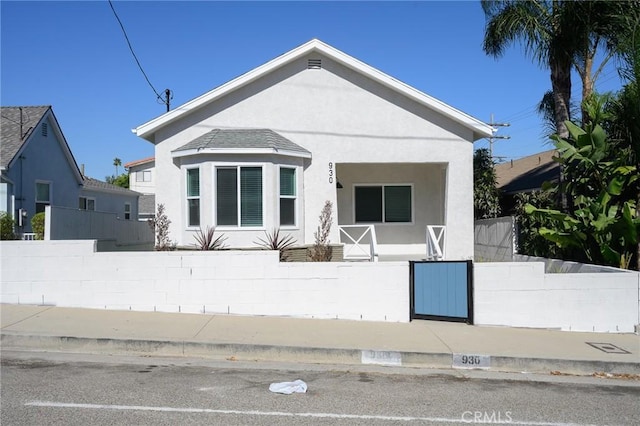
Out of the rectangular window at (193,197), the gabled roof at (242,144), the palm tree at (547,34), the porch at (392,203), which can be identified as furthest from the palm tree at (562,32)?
the rectangular window at (193,197)

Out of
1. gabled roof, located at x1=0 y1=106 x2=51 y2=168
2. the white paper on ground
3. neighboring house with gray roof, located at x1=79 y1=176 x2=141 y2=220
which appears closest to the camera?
the white paper on ground

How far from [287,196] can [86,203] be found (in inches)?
636

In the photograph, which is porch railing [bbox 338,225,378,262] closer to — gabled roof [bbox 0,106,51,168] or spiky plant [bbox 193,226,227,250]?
spiky plant [bbox 193,226,227,250]

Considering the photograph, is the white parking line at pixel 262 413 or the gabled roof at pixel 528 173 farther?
the gabled roof at pixel 528 173

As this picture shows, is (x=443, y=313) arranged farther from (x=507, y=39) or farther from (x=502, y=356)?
(x=507, y=39)

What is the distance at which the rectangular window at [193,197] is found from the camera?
46.5 feet

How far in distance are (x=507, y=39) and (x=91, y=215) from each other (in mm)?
12288

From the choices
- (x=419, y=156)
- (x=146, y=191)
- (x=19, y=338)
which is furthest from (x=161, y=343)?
(x=146, y=191)

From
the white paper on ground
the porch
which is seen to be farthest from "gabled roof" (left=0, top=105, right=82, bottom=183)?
the white paper on ground

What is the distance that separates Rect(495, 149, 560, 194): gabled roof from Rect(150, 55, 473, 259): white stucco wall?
461 cm

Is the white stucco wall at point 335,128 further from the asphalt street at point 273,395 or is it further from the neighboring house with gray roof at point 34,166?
the neighboring house with gray roof at point 34,166

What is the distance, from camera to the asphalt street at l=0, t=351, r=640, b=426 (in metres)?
6.01

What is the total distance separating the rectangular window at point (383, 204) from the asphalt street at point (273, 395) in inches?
343

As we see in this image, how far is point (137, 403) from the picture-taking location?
6344 mm
